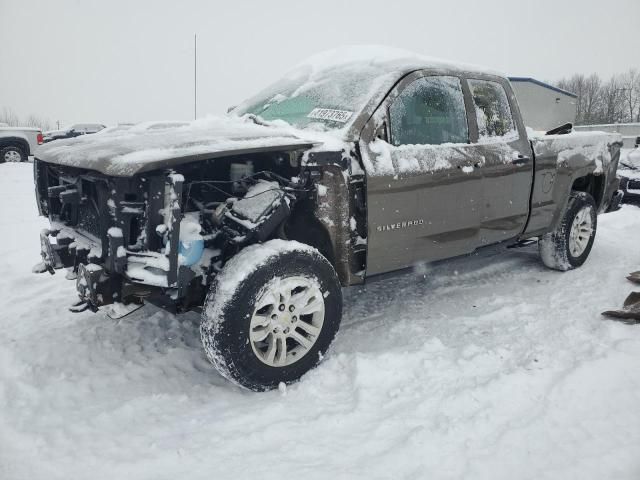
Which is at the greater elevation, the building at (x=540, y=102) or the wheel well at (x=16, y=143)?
the building at (x=540, y=102)

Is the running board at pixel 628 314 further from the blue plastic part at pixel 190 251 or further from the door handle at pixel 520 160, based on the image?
the blue plastic part at pixel 190 251

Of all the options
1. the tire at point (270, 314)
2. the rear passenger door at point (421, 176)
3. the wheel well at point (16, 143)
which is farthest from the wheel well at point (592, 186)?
the wheel well at point (16, 143)

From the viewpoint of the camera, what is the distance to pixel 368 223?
2.93 m

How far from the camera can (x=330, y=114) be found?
124 inches

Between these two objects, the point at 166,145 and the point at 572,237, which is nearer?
the point at 166,145

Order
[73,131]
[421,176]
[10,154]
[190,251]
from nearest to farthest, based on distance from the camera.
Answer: [190,251], [421,176], [10,154], [73,131]

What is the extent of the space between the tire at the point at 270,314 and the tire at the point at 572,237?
9.39 feet

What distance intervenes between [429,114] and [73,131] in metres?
21.6

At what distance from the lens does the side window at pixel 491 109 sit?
12.1ft

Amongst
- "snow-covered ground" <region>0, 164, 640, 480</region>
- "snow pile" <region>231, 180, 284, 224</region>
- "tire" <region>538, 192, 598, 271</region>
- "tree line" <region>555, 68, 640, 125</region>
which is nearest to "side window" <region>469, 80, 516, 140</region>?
"tire" <region>538, 192, 598, 271</region>

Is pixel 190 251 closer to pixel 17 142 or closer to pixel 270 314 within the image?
pixel 270 314

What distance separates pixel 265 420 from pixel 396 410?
25.9 inches

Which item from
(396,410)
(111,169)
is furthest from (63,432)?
(396,410)

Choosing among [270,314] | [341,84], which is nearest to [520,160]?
[341,84]
